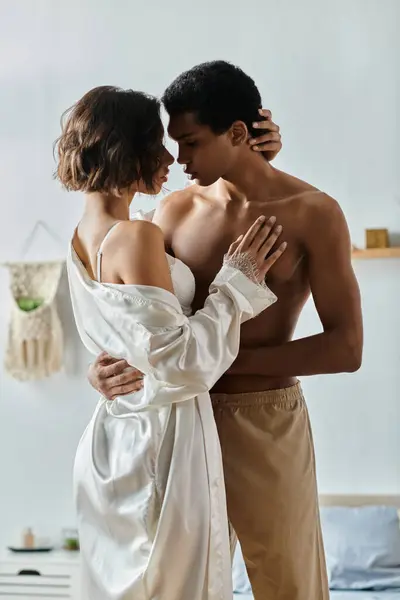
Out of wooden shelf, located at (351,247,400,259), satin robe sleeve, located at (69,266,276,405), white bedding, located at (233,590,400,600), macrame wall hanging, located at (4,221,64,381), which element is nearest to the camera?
satin robe sleeve, located at (69,266,276,405)

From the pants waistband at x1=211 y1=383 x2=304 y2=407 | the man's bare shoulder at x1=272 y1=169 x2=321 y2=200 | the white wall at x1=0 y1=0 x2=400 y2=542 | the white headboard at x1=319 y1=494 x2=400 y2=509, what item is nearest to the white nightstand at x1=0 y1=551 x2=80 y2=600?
the white wall at x1=0 y1=0 x2=400 y2=542

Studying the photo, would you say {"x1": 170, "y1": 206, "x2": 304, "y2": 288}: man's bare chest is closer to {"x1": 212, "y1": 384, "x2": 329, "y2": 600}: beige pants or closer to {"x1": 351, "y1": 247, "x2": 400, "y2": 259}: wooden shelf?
{"x1": 212, "y1": 384, "x2": 329, "y2": 600}: beige pants

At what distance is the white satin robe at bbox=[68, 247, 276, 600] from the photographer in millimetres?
1732

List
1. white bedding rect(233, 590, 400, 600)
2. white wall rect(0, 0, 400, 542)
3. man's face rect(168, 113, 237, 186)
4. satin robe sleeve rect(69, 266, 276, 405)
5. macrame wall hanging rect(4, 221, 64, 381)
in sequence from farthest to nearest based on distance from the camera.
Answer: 1. macrame wall hanging rect(4, 221, 64, 381)
2. white wall rect(0, 0, 400, 542)
3. white bedding rect(233, 590, 400, 600)
4. man's face rect(168, 113, 237, 186)
5. satin robe sleeve rect(69, 266, 276, 405)

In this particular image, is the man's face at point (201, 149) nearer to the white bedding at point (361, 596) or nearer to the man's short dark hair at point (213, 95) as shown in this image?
the man's short dark hair at point (213, 95)

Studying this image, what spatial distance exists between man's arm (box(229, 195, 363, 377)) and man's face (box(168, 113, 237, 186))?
22 centimetres

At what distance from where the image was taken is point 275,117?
368 centimetres

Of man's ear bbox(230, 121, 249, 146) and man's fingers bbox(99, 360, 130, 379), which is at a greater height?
man's ear bbox(230, 121, 249, 146)

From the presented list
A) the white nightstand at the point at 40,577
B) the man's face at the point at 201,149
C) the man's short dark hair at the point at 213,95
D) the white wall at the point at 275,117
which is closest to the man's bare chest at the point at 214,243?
the man's face at the point at 201,149

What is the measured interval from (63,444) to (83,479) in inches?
80.6

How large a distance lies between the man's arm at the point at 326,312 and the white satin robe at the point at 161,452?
0.15 m

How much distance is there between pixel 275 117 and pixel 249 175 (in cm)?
170

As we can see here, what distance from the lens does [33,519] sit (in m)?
3.92

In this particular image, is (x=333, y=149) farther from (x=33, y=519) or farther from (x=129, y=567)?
(x=129, y=567)
